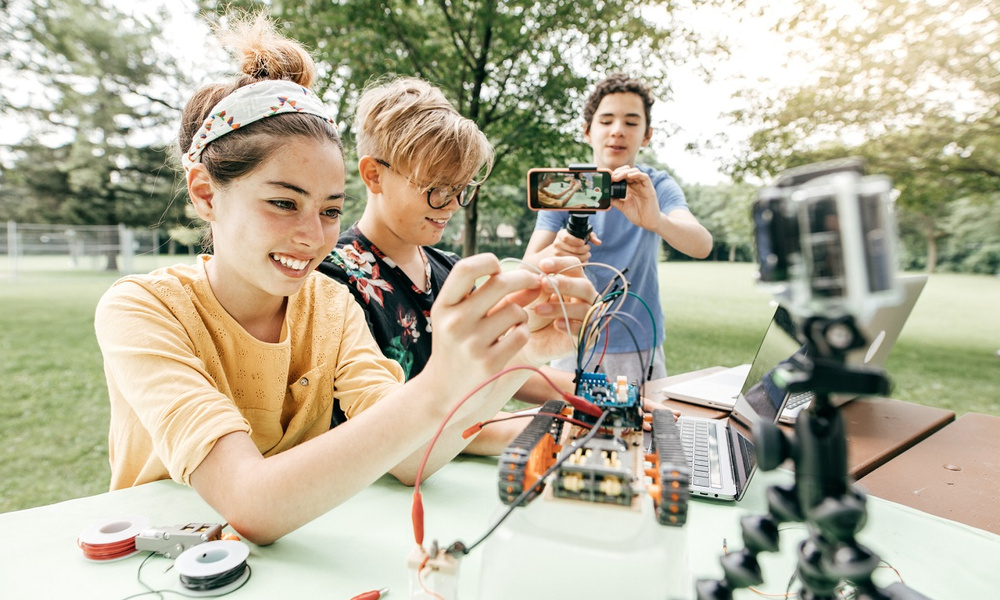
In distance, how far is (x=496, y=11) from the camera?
6109 mm

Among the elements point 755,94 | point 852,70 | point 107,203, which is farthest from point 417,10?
point 107,203

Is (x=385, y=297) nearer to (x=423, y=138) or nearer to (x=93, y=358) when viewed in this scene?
(x=423, y=138)

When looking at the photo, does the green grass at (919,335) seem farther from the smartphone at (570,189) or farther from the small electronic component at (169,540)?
the small electronic component at (169,540)

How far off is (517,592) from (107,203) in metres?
21.1

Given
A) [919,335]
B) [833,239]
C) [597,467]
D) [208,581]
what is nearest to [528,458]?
[597,467]

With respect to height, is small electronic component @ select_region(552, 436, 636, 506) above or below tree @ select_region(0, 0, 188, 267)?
below

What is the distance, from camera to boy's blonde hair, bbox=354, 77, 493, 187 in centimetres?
191

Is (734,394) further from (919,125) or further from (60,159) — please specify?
(60,159)

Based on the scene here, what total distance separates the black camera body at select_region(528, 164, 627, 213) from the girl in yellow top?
27cm

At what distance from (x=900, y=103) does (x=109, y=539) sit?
8959mm

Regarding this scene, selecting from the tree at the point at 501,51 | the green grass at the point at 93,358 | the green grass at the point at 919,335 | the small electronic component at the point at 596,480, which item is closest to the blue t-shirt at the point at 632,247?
the green grass at the point at 919,335

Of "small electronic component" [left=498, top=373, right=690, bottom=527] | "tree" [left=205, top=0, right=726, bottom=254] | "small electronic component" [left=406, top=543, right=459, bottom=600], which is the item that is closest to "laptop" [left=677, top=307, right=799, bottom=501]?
"small electronic component" [left=498, top=373, right=690, bottom=527]

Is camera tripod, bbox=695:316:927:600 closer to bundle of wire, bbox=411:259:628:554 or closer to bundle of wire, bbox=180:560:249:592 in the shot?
bundle of wire, bbox=411:259:628:554

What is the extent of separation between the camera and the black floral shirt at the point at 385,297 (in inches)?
77.3
